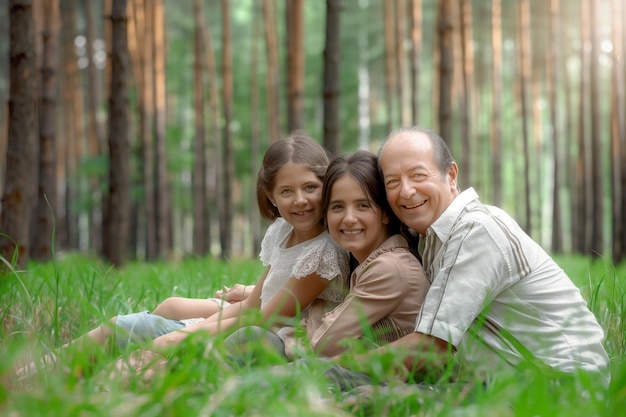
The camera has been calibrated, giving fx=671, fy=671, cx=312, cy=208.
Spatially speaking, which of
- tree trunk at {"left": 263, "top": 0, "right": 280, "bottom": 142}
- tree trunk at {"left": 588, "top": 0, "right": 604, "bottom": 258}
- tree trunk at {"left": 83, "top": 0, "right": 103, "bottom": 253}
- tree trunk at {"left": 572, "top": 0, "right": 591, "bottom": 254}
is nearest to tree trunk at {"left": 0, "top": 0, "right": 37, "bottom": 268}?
tree trunk at {"left": 83, "top": 0, "right": 103, "bottom": 253}

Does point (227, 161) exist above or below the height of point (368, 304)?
above

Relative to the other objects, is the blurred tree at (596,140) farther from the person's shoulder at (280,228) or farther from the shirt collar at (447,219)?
the shirt collar at (447,219)

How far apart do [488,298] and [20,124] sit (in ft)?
13.1

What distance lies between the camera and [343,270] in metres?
3.19

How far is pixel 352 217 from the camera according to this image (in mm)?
2938

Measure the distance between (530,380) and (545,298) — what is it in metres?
0.60

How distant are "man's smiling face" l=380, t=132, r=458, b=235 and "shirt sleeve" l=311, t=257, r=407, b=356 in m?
0.24

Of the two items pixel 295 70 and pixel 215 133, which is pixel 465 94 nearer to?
pixel 215 133

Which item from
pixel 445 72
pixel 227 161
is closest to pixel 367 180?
pixel 445 72

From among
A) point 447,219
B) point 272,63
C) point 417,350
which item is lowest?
point 417,350

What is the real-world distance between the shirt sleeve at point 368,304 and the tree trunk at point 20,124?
10.5 feet

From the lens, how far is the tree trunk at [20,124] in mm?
5059

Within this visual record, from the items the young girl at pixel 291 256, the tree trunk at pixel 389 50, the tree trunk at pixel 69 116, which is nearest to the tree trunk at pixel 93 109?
the tree trunk at pixel 69 116

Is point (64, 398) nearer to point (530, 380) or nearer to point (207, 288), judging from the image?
point (530, 380)
